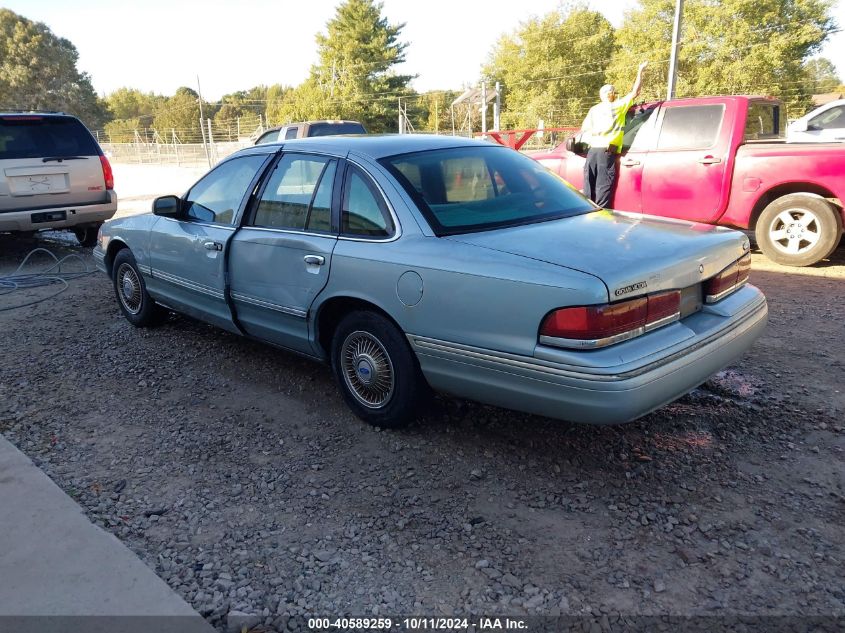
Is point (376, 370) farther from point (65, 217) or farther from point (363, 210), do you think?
point (65, 217)

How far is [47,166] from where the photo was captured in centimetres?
845

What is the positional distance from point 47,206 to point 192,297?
5.06 m

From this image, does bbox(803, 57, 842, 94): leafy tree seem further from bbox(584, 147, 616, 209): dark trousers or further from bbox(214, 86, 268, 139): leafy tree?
bbox(214, 86, 268, 139): leafy tree

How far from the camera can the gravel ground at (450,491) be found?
94.9 inches

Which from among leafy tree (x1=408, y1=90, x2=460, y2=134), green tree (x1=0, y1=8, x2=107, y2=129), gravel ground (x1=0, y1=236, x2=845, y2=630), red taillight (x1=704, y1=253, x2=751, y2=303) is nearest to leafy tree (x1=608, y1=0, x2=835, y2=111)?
leafy tree (x1=408, y1=90, x2=460, y2=134)

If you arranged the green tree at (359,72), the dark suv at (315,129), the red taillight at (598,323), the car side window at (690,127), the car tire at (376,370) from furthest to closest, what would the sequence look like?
the green tree at (359,72)
the dark suv at (315,129)
the car side window at (690,127)
the car tire at (376,370)
the red taillight at (598,323)

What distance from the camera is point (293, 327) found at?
155 inches

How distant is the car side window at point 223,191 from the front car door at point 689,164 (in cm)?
485

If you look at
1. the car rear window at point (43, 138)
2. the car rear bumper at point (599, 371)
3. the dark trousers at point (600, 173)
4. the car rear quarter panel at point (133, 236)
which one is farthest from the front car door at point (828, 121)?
the car rear window at point (43, 138)

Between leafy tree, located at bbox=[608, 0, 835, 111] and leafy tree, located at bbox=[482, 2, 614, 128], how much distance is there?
1033 centimetres

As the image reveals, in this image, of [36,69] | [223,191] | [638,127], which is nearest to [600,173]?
[638,127]

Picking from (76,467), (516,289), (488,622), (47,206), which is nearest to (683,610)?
(488,622)

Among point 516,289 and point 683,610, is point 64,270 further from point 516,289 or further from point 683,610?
point 683,610

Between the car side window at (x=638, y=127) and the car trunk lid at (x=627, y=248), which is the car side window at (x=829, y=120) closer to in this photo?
the car side window at (x=638, y=127)
